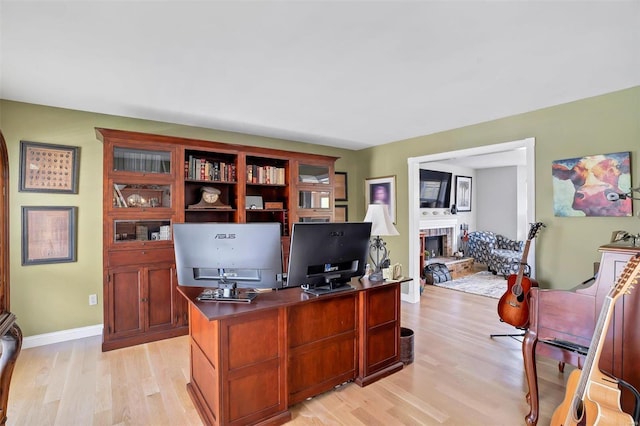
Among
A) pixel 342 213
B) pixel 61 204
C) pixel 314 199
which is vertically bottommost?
pixel 342 213

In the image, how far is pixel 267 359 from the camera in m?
1.97

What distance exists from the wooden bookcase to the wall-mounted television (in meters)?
3.72

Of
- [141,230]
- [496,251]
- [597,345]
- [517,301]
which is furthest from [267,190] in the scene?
[496,251]

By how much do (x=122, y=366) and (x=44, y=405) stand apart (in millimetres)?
598

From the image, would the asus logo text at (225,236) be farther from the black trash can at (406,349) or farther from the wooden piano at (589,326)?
the wooden piano at (589,326)

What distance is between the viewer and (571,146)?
3.09 m

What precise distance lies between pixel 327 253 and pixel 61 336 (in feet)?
10.3

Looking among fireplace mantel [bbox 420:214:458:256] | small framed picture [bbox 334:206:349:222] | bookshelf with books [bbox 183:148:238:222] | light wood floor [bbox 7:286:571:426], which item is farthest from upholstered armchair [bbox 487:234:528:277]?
bookshelf with books [bbox 183:148:238:222]

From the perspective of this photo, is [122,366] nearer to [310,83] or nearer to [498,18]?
[310,83]

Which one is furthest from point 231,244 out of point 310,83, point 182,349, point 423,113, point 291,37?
point 423,113

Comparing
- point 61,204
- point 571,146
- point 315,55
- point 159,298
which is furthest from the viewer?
point 159,298

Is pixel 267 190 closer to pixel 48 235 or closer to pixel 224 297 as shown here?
pixel 48 235

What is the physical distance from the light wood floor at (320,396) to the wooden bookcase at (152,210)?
322 mm

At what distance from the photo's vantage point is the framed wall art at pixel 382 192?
500 centimetres
